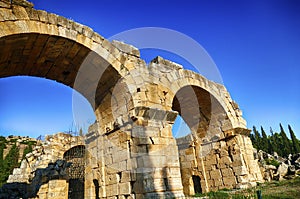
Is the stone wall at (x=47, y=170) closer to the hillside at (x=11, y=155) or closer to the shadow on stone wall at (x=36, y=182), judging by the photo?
the shadow on stone wall at (x=36, y=182)

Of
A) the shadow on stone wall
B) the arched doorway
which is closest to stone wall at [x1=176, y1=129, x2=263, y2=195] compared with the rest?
the arched doorway

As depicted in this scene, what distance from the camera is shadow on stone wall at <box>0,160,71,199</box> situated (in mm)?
10625

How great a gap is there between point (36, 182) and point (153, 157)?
26.2 feet

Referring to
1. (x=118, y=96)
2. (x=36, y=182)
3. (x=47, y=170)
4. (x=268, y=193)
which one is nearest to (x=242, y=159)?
(x=268, y=193)

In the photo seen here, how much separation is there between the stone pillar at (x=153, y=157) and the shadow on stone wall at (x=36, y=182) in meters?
6.52

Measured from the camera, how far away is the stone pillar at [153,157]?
558cm

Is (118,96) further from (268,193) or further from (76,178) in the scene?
(76,178)

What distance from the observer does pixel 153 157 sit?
582 centimetres

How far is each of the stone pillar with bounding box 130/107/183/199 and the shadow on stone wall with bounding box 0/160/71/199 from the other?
6.52 meters

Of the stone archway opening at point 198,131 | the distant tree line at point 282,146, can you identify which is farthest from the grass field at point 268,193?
the distant tree line at point 282,146

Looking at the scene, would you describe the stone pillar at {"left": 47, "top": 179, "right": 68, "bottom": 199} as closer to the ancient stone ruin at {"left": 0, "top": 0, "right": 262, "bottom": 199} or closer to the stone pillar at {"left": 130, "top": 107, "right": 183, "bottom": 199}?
the ancient stone ruin at {"left": 0, "top": 0, "right": 262, "bottom": 199}

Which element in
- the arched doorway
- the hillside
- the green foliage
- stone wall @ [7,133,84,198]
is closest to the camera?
stone wall @ [7,133,84,198]

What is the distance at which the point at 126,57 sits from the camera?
22.5ft

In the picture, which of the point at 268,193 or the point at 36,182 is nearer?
the point at 268,193
